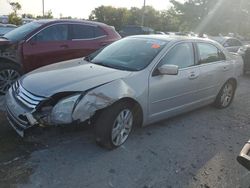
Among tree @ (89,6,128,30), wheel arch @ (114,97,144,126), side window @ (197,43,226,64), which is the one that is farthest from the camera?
tree @ (89,6,128,30)

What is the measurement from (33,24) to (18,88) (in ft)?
10.7

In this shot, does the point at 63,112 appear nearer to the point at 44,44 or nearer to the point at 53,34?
the point at 44,44

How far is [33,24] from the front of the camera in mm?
6871

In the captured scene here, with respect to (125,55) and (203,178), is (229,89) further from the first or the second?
(203,178)

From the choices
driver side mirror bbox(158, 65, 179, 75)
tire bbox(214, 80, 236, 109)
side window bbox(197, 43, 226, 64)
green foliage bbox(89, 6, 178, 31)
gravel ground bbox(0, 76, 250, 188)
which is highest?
green foliage bbox(89, 6, 178, 31)

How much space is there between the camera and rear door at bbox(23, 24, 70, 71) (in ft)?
20.9

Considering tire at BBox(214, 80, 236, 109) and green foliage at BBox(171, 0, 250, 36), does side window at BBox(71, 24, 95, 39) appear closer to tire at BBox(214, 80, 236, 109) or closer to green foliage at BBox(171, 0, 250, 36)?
tire at BBox(214, 80, 236, 109)

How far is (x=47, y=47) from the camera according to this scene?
A: 6605 mm

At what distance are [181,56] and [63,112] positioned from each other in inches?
91.1

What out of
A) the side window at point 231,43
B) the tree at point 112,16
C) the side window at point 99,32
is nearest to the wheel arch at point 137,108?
the side window at point 99,32

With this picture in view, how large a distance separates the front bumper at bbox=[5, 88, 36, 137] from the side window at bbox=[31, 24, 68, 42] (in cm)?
287

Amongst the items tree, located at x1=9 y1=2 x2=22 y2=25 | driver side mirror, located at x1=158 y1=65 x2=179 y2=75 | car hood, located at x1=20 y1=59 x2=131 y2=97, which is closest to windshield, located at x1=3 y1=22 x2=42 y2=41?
car hood, located at x1=20 y1=59 x2=131 y2=97

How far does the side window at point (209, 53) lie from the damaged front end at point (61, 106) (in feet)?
7.04

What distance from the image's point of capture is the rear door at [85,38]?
704 centimetres
